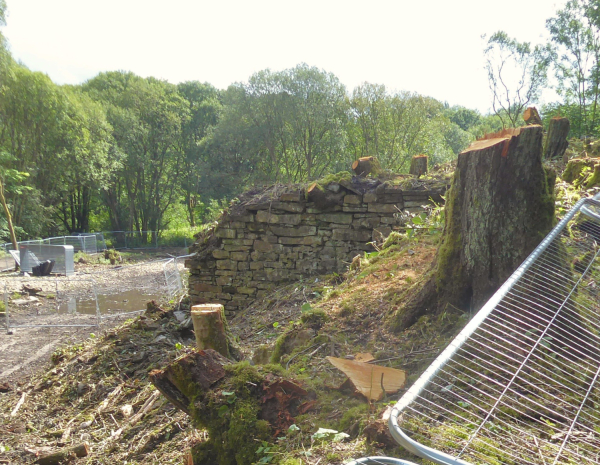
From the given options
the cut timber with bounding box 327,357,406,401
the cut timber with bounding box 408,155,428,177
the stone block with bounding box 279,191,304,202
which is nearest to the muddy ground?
the stone block with bounding box 279,191,304,202

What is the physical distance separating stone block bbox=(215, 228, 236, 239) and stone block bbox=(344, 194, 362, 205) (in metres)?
2.07

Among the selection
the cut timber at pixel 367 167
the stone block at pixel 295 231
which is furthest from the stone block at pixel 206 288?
the cut timber at pixel 367 167

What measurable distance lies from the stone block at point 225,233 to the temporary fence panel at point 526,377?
542cm

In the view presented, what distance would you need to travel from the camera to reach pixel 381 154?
110ft

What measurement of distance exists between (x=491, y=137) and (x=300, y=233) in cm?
454

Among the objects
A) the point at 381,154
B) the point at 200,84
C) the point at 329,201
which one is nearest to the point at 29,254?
the point at 329,201

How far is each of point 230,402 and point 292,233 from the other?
5.02m

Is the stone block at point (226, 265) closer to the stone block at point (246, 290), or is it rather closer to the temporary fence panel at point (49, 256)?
the stone block at point (246, 290)

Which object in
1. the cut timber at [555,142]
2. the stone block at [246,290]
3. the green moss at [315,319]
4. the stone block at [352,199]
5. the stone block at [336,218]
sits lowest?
the stone block at [246,290]

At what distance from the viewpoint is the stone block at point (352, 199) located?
23.0 feet

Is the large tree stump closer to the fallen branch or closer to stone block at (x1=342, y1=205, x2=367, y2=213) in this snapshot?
the fallen branch

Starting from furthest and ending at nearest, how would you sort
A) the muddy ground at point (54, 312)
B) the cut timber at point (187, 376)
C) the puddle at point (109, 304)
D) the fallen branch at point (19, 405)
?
1. the puddle at point (109, 304)
2. the muddy ground at point (54, 312)
3. the fallen branch at point (19, 405)
4. the cut timber at point (187, 376)

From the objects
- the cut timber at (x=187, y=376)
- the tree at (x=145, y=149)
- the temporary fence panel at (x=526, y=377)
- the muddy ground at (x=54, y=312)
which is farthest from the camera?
the tree at (x=145, y=149)

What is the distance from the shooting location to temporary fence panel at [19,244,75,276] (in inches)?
706
